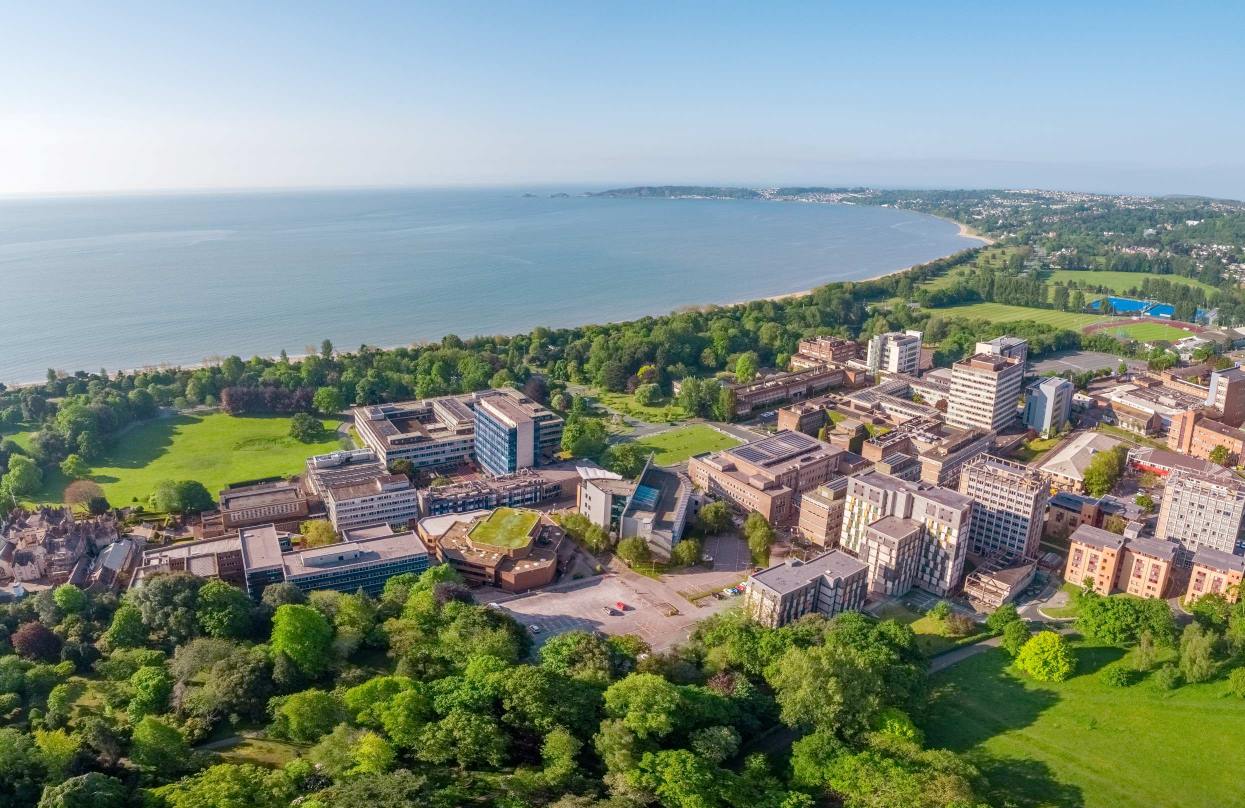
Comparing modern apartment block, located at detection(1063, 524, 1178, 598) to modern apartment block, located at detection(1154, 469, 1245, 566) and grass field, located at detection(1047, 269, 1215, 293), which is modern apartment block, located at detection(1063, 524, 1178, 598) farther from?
grass field, located at detection(1047, 269, 1215, 293)

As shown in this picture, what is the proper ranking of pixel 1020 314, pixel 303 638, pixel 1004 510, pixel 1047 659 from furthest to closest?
pixel 1020 314, pixel 1004 510, pixel 1047 659, pixel 303 638

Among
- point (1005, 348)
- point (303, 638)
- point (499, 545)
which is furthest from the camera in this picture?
point (1005, 348)

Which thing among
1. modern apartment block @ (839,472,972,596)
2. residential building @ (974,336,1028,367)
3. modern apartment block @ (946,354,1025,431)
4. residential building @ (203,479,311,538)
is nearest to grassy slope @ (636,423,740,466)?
modern apartment block @ (839,472,972,596)

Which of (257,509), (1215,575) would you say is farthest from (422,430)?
(1215,575)

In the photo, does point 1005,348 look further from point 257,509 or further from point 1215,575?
point 257,509

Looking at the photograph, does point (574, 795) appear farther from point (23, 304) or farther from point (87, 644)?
point (23, 304)

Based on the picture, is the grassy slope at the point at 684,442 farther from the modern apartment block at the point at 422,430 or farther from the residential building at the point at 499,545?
the residential building at the point at 499,545

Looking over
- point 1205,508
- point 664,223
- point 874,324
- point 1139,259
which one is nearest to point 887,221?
point 664,223
